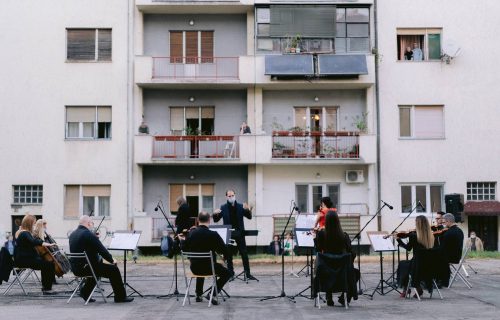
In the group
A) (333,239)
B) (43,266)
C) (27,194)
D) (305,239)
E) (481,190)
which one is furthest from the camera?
(481,190)

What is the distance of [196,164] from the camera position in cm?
3139

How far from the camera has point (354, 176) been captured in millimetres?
31797

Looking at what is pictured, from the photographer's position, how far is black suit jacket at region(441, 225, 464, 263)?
1650 centimetres

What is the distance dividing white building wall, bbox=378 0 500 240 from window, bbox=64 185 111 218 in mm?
11923

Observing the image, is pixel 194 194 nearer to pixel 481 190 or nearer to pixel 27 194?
pixel 27 194

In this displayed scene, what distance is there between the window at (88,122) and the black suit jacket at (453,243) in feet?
60.7

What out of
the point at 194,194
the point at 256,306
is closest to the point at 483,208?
the point at 194,194

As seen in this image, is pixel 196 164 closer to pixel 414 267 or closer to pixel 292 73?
pixel 292 73

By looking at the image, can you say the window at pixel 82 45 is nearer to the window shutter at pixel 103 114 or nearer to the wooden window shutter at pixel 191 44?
the window shutter at pixel 103 114

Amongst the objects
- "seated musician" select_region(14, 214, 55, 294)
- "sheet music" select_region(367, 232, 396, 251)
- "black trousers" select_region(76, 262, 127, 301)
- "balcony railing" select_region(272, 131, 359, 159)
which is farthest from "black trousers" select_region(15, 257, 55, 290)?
"balcony railing" select_region(272, 131, 359, 159)

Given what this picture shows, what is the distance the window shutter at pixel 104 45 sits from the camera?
104 ft

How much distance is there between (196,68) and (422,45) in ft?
32.4

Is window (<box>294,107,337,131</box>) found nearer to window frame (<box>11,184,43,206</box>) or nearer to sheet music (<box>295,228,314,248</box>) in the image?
window frame (<box>11,184,43,206</box>)

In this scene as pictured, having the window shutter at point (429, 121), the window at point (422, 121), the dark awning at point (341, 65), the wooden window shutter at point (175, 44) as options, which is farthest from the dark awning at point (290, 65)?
the window shutter at point (429, 121)
